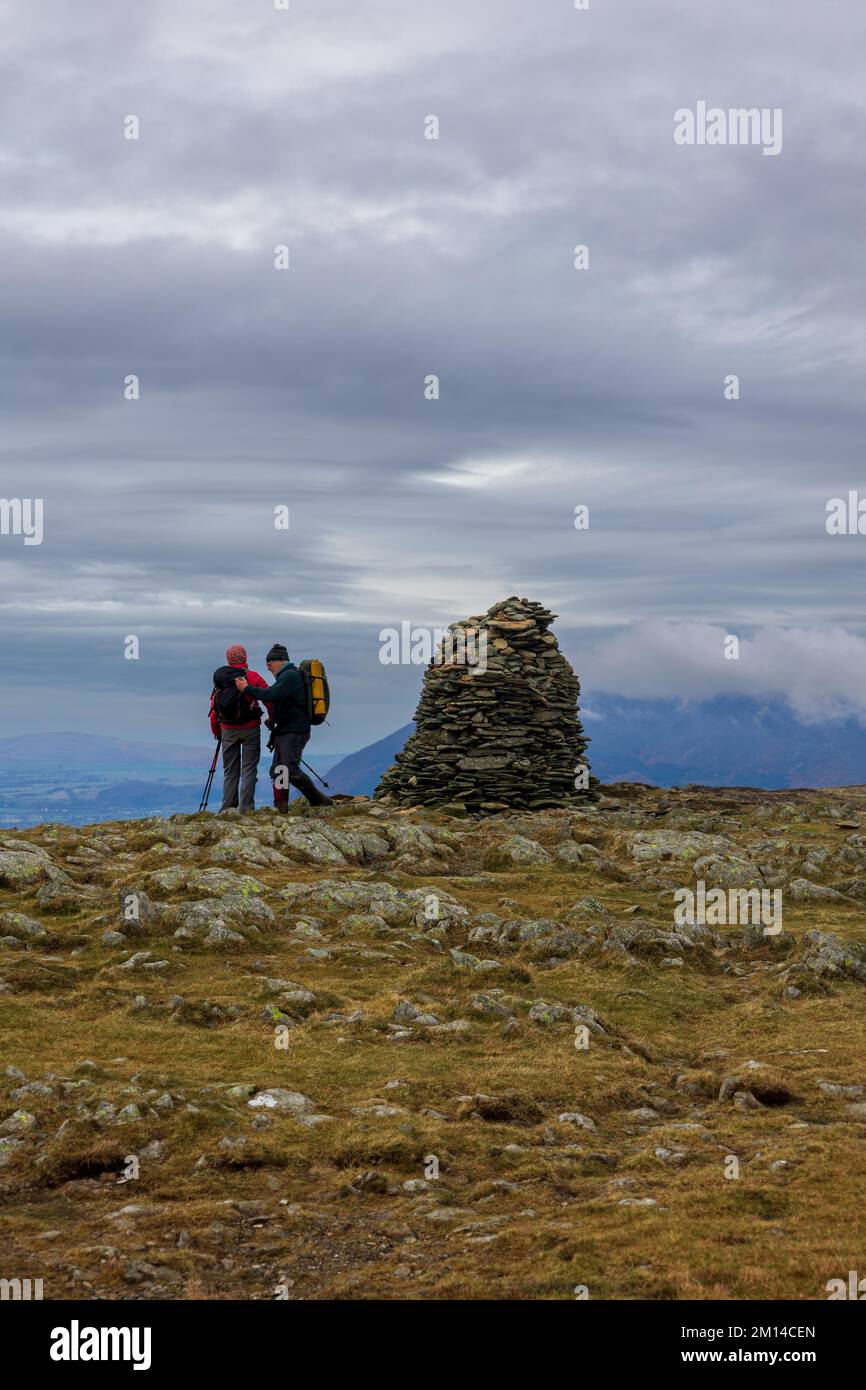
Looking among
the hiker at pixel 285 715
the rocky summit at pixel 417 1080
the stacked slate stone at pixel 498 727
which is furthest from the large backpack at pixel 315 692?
the stacked slate stone at pixel 498 727

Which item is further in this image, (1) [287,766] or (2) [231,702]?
(1) [287,766]

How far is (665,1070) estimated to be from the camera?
1466cm

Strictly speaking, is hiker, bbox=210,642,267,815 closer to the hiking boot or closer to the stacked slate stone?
the hiking boot

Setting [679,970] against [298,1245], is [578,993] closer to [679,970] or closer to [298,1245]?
[679,970]

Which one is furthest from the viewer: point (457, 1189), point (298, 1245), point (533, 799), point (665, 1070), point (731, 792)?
point (731, 792)

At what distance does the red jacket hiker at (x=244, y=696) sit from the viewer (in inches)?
1212

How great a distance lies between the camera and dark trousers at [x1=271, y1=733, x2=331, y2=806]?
1252 inches

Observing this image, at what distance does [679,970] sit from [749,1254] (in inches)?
446

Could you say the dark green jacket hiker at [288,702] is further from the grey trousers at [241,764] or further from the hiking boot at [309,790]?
the hiking boot at [309,790]

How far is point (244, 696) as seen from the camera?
102 ft

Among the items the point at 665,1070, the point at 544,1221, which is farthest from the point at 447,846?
the point at 544,1221

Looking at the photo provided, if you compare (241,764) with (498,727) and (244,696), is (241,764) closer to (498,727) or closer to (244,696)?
(244,696)

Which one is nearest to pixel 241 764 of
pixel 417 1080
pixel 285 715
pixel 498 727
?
pixel 285 715

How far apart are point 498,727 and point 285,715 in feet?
43.1
